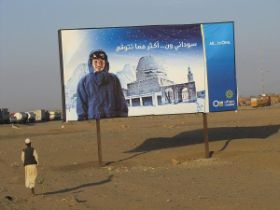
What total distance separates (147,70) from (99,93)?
1855 millimetres

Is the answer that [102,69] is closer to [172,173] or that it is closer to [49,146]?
[172,173]

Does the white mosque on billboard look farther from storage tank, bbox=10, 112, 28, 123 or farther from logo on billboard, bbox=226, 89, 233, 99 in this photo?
storage tank, bbox=10, 112, 28, 123

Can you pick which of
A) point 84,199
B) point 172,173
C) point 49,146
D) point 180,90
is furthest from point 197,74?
point 49,146

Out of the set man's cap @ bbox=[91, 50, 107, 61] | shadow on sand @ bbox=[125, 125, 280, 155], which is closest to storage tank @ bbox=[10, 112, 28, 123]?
shadow on sand @ bbox=[125, 125, 280, 155]

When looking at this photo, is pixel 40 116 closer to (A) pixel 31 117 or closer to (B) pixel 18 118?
(A) pixel 31 117

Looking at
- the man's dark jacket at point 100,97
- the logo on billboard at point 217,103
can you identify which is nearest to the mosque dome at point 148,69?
the man's dark jacket at point 100,97

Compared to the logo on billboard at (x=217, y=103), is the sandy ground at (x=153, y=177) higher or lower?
lower

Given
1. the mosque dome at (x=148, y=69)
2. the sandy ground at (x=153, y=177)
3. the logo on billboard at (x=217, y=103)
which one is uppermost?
the mosque dome at (x=148, y=69)

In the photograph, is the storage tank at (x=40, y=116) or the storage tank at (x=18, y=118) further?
the storage tank at (x=40, y=116)

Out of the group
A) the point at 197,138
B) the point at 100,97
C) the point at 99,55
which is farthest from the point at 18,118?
the point at 99,55

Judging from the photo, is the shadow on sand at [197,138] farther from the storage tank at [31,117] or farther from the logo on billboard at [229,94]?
the storage tank at [31,117]

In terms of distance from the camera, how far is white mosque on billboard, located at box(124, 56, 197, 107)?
22.6 m

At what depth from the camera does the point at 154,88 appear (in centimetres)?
2278

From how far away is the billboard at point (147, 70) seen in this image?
72.2 feet
